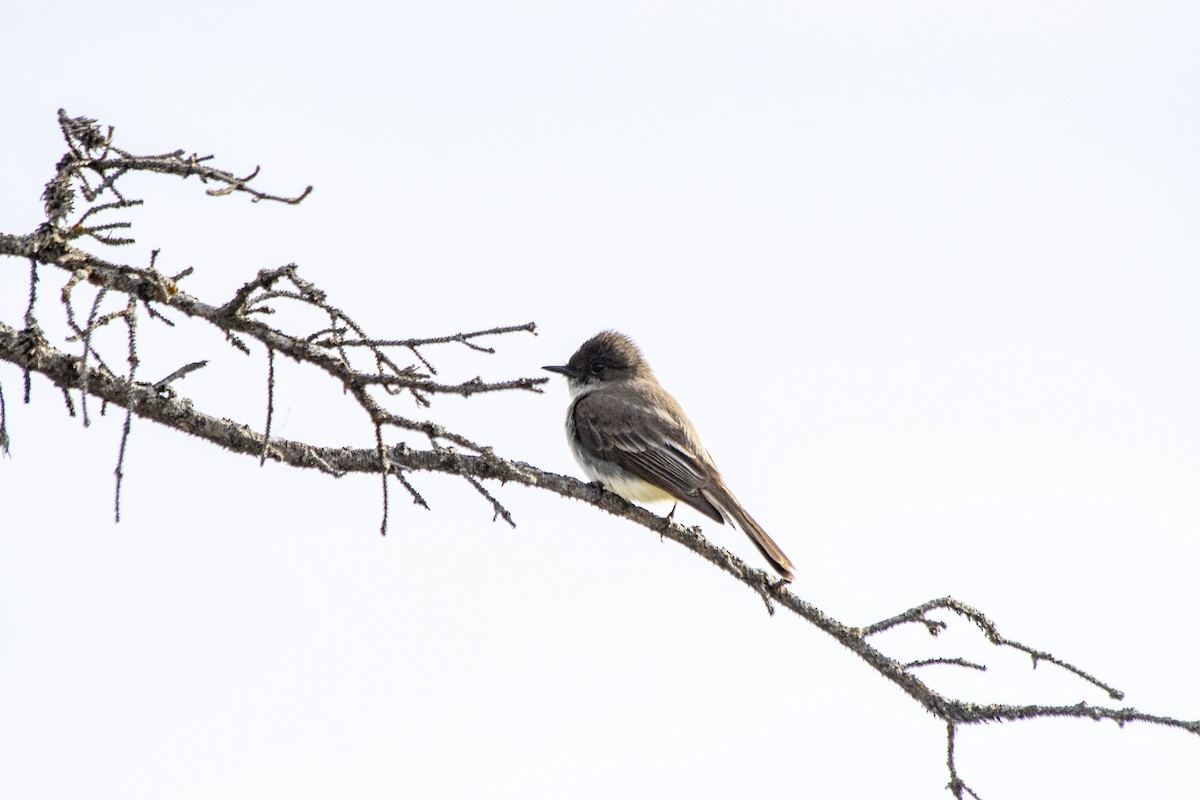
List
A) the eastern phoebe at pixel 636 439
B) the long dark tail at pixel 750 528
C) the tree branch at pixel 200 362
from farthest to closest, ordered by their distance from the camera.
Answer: the eastern phoebe at pixel 636 439, the long dark tail at pixel 750 528, the tree branch at pixel 200 362

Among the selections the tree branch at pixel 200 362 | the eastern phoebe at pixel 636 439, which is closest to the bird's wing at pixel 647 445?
the eastern phoebe at pixel 636 439

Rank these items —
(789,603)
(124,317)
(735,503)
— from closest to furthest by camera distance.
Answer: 1. (124,317)
2. (789,603)
3. (735,503)

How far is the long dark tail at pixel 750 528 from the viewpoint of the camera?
814cm

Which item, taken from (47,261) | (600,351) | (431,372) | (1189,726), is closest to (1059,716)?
(1189,726)

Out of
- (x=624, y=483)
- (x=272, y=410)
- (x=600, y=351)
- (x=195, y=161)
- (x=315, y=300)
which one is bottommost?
(x=272, y=410)

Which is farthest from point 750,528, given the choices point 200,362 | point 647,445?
point 200,362

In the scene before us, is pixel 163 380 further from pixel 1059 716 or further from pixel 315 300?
pixel 1059 716

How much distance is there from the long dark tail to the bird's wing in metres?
0.10

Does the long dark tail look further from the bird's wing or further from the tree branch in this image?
Result: the tree branch

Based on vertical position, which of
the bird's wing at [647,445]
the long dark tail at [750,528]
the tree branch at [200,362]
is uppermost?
the bird's wing at [647,445]

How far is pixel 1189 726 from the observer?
4.21m

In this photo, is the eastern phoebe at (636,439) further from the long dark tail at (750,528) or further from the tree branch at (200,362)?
the tree branch at (200,362)

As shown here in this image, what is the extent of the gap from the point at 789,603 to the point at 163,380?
3173mm

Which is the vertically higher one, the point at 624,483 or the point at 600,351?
the point at 600,351
